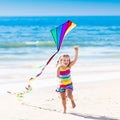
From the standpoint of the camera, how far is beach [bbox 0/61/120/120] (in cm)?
683

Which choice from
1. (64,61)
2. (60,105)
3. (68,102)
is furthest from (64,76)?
(68,102)

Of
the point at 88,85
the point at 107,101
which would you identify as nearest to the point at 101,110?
the point at 107,101

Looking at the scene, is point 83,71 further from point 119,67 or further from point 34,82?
point 34,82

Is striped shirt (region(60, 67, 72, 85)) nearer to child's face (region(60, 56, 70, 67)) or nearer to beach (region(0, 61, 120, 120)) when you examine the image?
child's face (region(60, 56, 70, 67))

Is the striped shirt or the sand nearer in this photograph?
the sand

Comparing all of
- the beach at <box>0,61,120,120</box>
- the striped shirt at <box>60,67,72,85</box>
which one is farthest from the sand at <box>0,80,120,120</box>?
the striped shirt at <box>60,67,72,85</box>

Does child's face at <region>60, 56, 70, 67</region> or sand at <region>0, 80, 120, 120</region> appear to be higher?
child's face at <region>60, 56, 70, 67</region>

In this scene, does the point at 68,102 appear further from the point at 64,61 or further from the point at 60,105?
the point at 64,61

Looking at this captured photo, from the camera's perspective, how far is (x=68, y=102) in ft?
26.0

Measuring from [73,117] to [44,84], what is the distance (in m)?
3.50

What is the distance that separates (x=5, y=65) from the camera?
45.4 ft

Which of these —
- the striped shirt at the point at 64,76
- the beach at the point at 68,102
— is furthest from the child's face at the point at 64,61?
the beach at the point at 68,102

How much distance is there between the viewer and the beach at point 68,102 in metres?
6.83

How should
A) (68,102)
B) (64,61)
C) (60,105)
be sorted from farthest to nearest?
(68,102) < (60,105) < (64,61)
